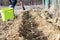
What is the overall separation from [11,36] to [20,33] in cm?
29

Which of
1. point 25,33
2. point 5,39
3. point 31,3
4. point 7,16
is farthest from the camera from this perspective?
point 31,3

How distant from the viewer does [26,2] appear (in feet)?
63.9

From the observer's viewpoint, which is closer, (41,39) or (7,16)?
(41,39)

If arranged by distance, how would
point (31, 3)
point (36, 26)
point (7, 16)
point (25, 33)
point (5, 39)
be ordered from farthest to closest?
point (31, 3), point (7, 16), point (36, 26), point (25, 33), point (5, 39)

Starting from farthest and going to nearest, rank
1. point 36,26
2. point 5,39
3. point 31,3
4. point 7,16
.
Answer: point 31,3, point 7,16, point 36,26, point 5,39

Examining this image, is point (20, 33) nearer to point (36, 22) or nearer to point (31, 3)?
point (36, 22)

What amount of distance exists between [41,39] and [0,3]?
41.8 feet

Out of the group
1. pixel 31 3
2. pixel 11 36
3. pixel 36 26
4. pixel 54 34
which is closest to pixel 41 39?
pixel 54 34

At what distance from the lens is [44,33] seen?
26.1 ft

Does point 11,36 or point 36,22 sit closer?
point 11,36

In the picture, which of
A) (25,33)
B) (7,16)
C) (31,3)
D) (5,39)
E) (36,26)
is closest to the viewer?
(5,39)

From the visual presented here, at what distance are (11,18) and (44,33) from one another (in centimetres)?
301

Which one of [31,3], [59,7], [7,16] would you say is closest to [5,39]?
[7,16]

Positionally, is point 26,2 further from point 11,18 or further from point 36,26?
point 36,26
